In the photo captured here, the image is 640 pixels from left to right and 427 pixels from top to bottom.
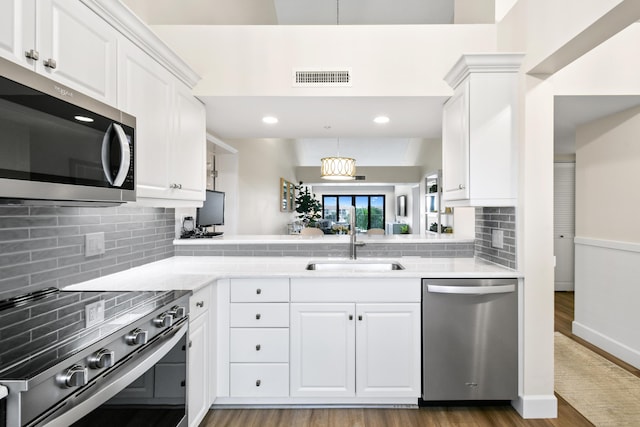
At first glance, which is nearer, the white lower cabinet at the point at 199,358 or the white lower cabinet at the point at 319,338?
the white lower cabinet at the point at 199,358

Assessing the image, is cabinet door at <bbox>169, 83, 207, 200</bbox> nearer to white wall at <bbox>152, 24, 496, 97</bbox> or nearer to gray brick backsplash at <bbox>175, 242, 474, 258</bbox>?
white wall at <bbox>152, 24, 496, 97</bbox>

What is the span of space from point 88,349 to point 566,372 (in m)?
3.26

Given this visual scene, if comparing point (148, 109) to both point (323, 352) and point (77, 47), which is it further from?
point (323, 352)

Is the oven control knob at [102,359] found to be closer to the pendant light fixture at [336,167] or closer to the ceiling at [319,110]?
the ceiling at [319,110]

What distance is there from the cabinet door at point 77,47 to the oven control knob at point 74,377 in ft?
3.28

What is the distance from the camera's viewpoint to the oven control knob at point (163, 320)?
4.80 ft

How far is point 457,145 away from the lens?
241 centimetres

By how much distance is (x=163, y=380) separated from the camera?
4.95ft

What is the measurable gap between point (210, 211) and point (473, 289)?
2350mm

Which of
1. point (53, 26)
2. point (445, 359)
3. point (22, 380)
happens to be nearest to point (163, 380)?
point (22, 380)

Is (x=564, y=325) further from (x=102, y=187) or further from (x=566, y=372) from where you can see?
(x=102, y=187)

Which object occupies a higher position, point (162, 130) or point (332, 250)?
point (162, 130)

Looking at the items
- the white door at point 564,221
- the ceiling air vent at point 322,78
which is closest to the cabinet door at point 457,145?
the ceiling air vent at point 322,78

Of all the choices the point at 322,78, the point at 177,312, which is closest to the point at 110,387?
the point at 177,312
